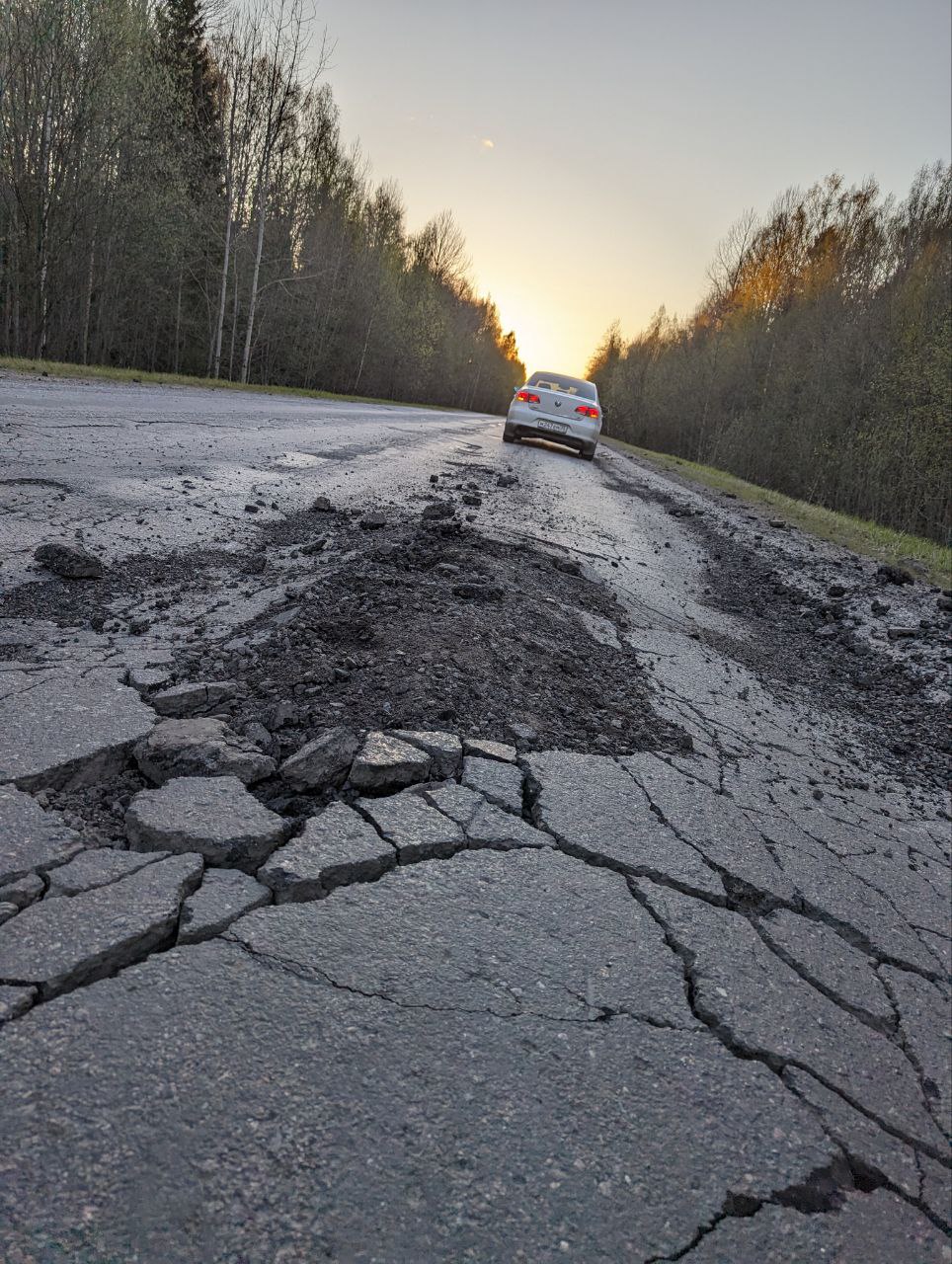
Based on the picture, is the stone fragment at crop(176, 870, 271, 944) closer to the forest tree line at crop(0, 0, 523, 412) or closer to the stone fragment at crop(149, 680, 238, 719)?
the stone fragment at crop(149, 680, 238, 719)

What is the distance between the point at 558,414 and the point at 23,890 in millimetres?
15151

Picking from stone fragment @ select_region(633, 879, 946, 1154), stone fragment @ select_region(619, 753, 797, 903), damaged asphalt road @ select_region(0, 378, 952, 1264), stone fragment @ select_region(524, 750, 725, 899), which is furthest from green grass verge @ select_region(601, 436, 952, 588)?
stone fragment @ select_region(633, 879, 946, 1154)

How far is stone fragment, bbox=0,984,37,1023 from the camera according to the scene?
1284 mm

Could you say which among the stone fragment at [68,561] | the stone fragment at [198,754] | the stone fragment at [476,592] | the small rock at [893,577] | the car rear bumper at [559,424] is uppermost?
the car rear bumper at [559,424]

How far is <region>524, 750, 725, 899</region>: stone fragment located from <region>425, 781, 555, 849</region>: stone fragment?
85 millimetres

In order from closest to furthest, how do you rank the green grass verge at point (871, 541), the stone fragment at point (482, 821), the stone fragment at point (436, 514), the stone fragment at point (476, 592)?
the stone fragment at point (482, 821)
the stone fragment at point (476, 592)
the stone fragment at point (436, 514)
the green grass verge at point (871, 541)

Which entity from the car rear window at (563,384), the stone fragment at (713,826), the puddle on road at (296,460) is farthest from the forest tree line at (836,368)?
the stone fragment at (713,826)

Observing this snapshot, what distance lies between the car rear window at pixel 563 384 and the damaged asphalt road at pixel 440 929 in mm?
12695

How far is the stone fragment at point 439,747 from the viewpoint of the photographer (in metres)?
2.38

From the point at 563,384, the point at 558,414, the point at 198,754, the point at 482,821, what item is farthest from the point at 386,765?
the point at 563,384

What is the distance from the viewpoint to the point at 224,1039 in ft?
4.33

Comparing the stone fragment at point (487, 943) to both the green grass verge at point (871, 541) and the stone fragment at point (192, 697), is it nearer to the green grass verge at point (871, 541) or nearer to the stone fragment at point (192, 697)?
the stone fragment at point (192, 697)

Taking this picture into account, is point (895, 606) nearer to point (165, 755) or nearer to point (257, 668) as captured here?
point (257, 668)

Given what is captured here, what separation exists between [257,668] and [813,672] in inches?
133
